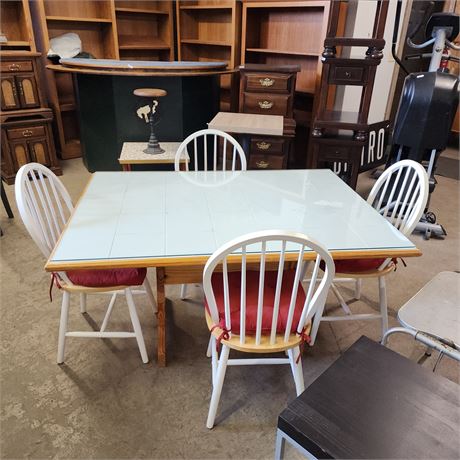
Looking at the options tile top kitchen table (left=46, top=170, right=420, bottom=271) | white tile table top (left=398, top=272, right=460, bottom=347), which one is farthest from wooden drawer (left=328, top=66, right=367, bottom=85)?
white tile table top (left=398, top=272, right=460, bottom=347)

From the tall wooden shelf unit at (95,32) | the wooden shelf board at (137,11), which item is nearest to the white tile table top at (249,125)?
the tall wooden shelf unit at (95,32)

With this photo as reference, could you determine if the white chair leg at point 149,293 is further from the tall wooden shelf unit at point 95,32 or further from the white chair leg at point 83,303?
the tall wooden shelf unit at point 95,32

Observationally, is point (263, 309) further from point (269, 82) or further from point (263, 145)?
point (269, 82)

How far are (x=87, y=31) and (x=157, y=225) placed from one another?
3939 mm

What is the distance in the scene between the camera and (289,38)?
373 cm

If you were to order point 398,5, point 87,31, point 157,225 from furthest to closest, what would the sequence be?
1. point 87,31
2. point 398,5
3. point 157,225

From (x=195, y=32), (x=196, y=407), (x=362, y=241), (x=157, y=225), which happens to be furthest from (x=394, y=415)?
(x=195, y=32)

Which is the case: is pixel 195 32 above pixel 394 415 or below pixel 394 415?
above

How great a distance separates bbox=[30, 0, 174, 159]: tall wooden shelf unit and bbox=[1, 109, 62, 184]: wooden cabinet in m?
0.52

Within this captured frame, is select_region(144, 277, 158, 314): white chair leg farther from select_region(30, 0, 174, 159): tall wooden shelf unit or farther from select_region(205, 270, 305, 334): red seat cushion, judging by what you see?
select_region(30, 0, 174, 159): tall wooden shelf unit

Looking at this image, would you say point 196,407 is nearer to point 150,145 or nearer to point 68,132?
point 150,145

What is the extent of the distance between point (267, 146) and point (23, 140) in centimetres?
235

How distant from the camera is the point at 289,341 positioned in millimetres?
1293

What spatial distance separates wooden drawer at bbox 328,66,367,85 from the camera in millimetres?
2646
